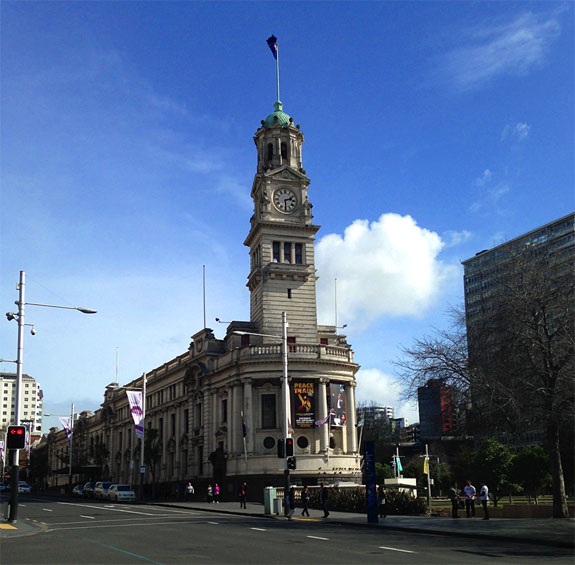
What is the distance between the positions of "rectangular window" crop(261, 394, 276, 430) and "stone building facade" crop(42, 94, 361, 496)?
9 centimetres

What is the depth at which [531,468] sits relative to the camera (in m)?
64.6

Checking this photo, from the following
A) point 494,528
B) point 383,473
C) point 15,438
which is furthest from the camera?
point 383,473

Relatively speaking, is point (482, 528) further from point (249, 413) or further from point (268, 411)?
point (268, 411)

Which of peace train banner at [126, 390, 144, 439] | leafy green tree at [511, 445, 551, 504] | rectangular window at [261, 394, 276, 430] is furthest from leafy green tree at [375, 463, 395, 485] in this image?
peace train banner at [126, 390, 144, 439]

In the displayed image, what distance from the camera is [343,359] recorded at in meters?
66.4

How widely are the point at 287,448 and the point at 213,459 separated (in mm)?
32166

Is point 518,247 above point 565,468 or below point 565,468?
above

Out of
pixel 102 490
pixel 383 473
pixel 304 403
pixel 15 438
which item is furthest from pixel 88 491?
pixel 15 438

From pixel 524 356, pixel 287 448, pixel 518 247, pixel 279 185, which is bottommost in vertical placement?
pixel 287 448

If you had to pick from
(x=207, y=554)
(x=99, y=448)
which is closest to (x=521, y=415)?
(x=207, y=554)

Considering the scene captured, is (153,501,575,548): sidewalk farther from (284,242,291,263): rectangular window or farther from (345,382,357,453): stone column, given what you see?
(284,242,291,263): rectangular window

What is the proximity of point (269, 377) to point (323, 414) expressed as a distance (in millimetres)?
5886

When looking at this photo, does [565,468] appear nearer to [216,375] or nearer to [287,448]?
[216,375]

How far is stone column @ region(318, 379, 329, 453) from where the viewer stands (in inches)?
2485
